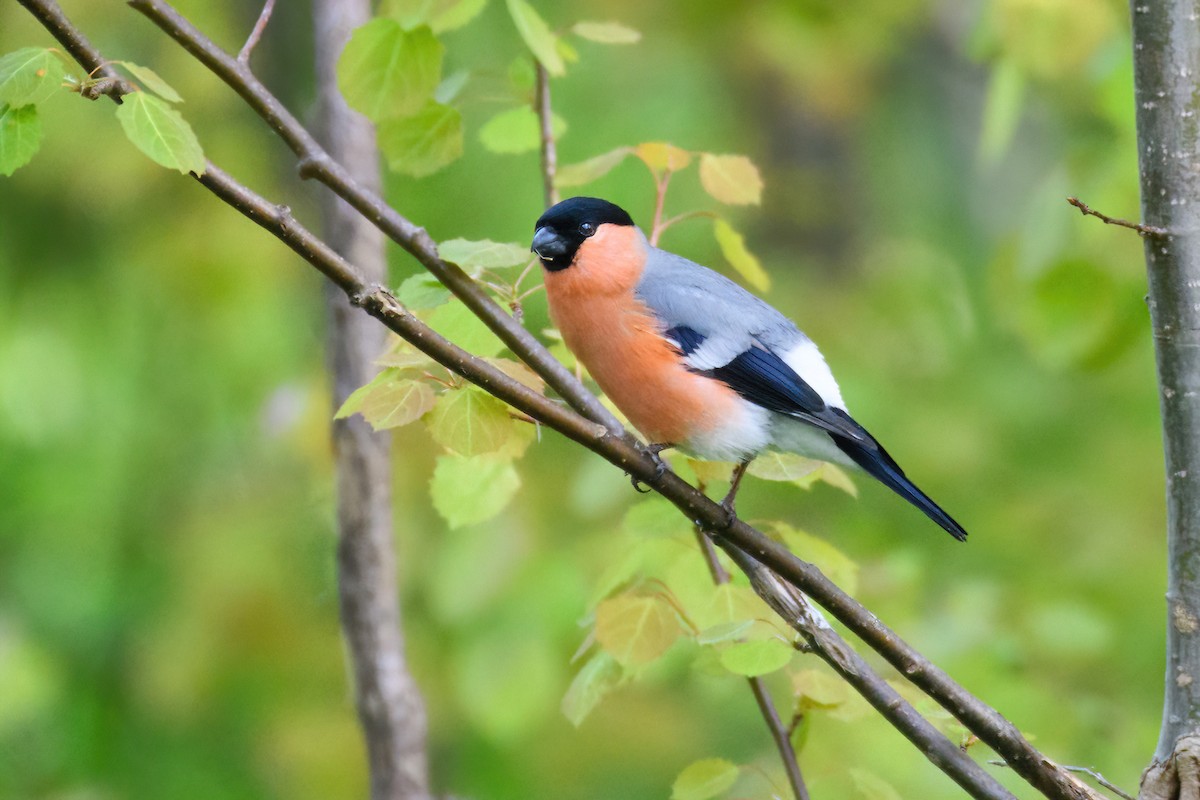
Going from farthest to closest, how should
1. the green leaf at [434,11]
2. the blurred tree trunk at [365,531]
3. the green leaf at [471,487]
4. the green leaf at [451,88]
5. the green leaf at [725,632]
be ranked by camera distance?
the blurred tree trunk at [365,531], the green leaf at [451,88], the green leaf at [471,487], the green leaf at [434,11], the green leaf at [725,632]

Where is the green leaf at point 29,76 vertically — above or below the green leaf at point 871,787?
above

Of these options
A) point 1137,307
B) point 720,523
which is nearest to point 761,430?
point 720,523

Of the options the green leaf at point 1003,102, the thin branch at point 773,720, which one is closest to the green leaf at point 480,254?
the thin branch at point 773,720

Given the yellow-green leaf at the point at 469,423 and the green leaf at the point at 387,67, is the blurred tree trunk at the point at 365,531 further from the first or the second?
the yellow-green leaf at the point at 469,423

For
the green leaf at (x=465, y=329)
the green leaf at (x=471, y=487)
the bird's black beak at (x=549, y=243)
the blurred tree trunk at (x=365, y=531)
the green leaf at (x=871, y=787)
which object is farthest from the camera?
the blurred tree trunk at (x=365, y=531)

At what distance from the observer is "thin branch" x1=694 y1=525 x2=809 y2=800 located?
207 cm

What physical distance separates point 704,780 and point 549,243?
1404mm

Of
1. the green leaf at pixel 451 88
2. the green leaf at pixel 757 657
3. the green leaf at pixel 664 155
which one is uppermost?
the green leaf at pixel 451 88

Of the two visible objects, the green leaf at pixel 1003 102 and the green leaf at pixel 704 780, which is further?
the green leaf at pixel 1003 102

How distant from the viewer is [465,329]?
2201mm

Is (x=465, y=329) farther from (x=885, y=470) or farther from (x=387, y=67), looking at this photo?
(x=885, y=470)

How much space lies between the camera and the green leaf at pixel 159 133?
1.79m

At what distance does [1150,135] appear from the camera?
76.7 inches

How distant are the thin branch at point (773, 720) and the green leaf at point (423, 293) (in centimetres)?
63
